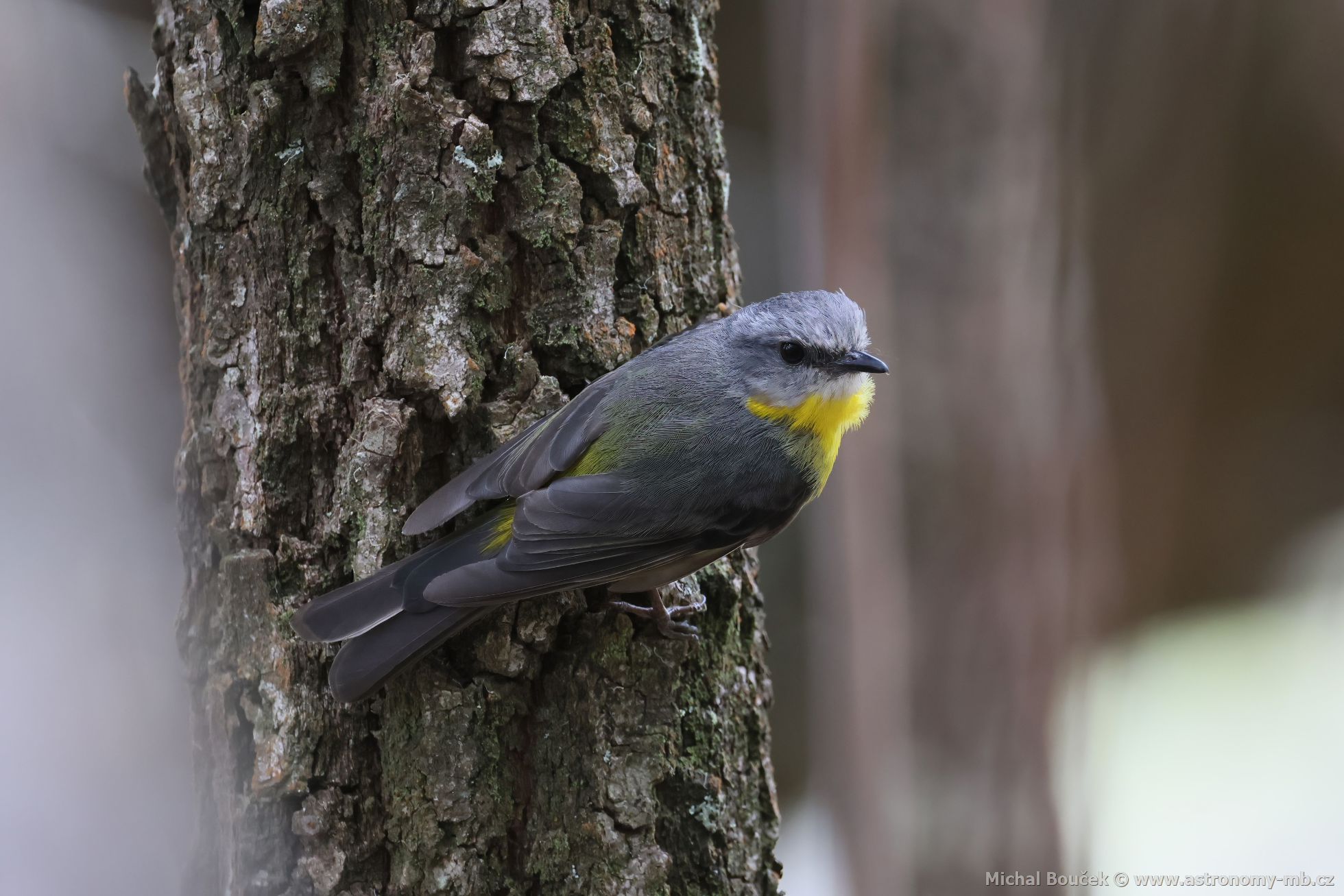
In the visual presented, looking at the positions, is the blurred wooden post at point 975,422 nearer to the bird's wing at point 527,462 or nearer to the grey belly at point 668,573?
the grey belly at point 668,573

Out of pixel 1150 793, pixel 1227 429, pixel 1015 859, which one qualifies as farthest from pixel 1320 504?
pixel 1015 859

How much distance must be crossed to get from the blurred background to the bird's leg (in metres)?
1.28

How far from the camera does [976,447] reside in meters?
4.00

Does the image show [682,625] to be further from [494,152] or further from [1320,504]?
[1320,504]

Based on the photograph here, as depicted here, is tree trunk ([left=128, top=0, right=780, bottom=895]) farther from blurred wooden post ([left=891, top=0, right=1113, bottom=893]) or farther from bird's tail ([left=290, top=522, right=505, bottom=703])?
blurred wooden post ([left=891, top=0, right=1113, bottom=893])

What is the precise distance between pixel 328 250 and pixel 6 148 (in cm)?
178

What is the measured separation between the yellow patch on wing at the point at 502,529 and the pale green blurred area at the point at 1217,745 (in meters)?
2.87

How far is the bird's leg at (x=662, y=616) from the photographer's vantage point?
2109 mm

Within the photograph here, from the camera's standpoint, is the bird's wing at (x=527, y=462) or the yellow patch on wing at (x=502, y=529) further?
the yellow patch on wing at (x=502, y=529)

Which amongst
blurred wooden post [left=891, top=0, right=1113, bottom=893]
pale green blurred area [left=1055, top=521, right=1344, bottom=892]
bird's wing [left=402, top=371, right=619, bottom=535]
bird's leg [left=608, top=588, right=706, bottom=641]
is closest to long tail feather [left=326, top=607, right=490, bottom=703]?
bird's wing [left=402, top=371, right=619, bottom=535]

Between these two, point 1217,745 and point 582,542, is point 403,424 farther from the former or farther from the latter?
point 1217,745

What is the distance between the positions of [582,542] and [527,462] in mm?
210

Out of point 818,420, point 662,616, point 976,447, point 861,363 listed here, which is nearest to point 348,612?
point 662,616

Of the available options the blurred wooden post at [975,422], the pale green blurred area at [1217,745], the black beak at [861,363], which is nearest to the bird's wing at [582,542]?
the black beak at [861,363]
